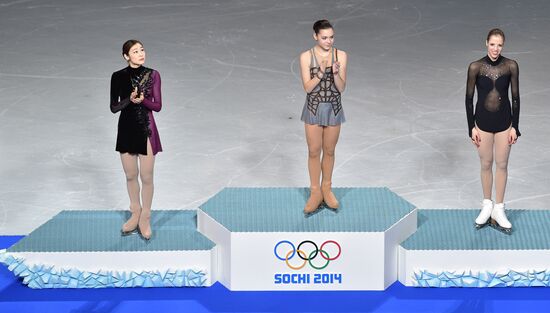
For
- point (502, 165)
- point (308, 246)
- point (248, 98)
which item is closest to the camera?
point (308, 246)

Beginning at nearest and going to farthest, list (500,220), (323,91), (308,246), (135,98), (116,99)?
(135,98)
(116,99)
(323,91)
(308,246)
(500,220)

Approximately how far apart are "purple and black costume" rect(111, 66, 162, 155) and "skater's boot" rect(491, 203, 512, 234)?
109 inches

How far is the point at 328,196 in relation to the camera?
10133 millimetres

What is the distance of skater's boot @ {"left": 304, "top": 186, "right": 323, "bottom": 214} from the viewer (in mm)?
10055

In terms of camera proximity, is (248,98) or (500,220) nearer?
(500,220)

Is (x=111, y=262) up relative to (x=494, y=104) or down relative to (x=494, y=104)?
down

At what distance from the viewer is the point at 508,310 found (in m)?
9.58

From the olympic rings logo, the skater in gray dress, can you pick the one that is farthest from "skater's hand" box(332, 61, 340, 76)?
the olympic rings logo

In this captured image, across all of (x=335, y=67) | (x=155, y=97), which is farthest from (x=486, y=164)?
(x=155, y=97)

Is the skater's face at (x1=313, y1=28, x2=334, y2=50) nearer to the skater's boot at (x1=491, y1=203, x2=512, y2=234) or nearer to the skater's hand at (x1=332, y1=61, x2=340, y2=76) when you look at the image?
the skater's hand at (x1=332, y1=61, x2=340, y2=76)

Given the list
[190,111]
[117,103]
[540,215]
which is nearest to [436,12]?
[190,111]

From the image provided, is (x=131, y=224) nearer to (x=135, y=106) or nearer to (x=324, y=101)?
(x=135, y=106)

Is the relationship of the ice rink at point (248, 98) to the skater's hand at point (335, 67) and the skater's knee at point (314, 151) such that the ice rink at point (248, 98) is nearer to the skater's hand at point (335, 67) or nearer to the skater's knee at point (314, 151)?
the skater's knee at point (314, 151)

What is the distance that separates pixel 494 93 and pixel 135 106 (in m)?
2.75
